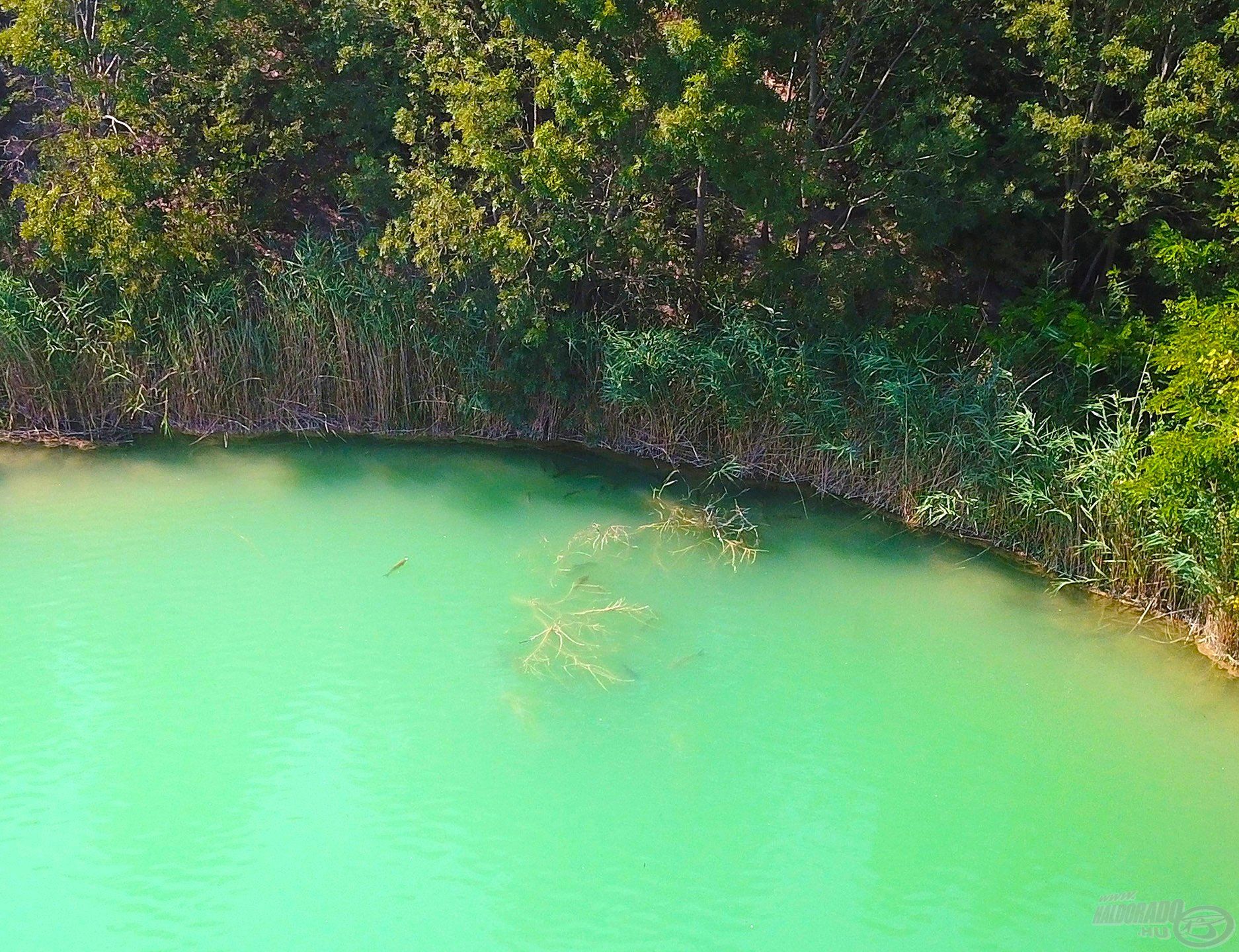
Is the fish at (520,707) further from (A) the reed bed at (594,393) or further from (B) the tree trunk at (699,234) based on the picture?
(B) the tree trunk at (699,234)

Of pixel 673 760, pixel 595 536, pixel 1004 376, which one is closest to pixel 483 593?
pixel 595 536

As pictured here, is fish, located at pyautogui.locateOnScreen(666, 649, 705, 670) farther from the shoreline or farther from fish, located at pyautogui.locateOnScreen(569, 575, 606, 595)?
the shoreline

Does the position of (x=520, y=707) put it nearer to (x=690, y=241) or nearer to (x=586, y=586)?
(x=586, y=586)

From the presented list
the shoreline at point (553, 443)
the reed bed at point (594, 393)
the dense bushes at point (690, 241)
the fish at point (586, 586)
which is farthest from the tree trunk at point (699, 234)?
the fish at point (586, 586)

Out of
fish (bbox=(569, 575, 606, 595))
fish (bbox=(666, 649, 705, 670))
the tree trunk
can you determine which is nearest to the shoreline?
the tree trunk

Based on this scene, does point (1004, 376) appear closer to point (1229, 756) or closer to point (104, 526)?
point (1229, 756)

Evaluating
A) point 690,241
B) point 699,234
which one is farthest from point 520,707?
point 690,241
